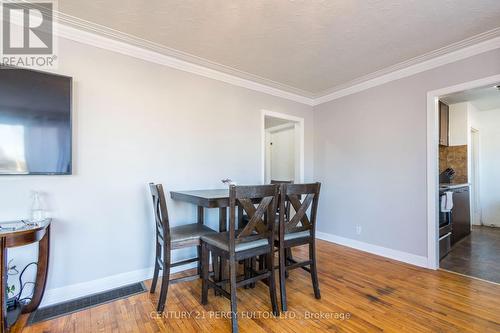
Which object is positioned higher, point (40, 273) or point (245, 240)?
point (245, 240)

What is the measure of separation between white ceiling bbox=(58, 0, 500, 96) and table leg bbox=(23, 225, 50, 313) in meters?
1.96

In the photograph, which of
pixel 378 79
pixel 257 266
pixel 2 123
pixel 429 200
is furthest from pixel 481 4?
pixel 2 123

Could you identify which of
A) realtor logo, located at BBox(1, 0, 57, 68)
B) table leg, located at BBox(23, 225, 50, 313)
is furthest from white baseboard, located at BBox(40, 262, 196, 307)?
realtor logo, located at BBox(1, 0, 57, 68)

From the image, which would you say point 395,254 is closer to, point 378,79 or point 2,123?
point 378,79

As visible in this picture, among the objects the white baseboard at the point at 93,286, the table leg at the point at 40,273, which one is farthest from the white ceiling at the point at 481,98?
the table leg at the point at 40,273

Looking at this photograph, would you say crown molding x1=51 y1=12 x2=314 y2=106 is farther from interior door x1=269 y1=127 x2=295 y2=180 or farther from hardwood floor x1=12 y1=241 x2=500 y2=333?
hardwood floor x1=12 y1=241 x2=500 y2=333

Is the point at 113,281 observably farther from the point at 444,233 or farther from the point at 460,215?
the point at 460,215

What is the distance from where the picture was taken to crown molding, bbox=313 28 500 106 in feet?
8.21

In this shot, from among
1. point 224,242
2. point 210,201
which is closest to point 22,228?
point 210,201

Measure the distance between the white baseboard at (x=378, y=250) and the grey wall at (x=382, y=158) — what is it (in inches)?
2.2

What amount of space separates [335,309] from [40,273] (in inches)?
96.3

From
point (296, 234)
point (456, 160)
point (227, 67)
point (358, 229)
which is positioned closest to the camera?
point (296, 234)

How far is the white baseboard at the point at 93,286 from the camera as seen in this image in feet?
7.09

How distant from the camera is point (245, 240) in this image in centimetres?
193
